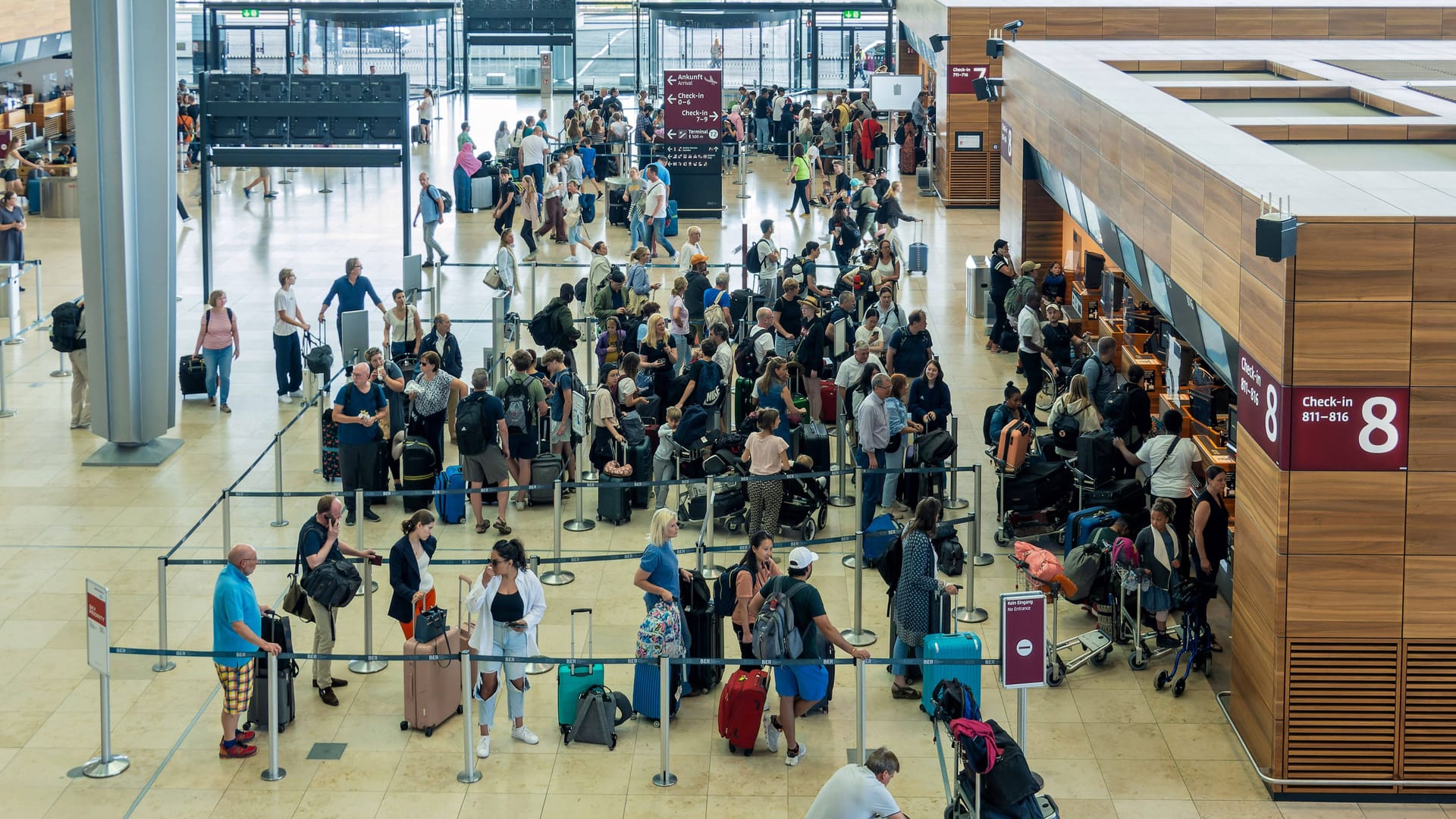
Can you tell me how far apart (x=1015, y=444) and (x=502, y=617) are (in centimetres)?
567

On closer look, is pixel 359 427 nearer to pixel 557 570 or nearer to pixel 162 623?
pixel 557 570

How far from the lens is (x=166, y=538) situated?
14.1m

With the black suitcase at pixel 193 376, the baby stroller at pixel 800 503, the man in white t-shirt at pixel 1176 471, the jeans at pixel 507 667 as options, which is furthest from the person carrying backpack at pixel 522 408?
the black suitcase at pixel 193 376

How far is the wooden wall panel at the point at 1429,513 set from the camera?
9.35 metres

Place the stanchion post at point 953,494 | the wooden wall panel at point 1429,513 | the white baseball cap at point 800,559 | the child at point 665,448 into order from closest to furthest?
the wooden wall panel at point 1429,513
the white baseball cap at point 800,559
the child at point 665,448
the stanchion post at point 953,494

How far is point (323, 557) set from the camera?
1073 cm

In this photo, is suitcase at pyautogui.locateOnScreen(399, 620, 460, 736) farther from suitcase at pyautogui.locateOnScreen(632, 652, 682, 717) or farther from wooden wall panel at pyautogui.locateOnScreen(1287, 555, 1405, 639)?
wooden wall panel at pyautogui.locateOnScreen(1287, 555, 1405, 639)

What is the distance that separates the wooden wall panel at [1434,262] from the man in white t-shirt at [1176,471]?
3.60m

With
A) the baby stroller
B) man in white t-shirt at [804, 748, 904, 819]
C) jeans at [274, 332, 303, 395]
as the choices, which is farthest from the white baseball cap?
jeans at [274, 332, 303, 395]

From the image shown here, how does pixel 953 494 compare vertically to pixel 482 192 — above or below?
below

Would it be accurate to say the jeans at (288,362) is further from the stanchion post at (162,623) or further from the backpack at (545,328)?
the stanchion post at (162,623)

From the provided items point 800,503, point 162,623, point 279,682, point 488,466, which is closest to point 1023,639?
point 279,682

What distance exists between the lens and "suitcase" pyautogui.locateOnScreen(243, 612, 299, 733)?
1030 centimetres

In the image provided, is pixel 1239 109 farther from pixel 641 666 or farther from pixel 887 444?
pixel 641 666
